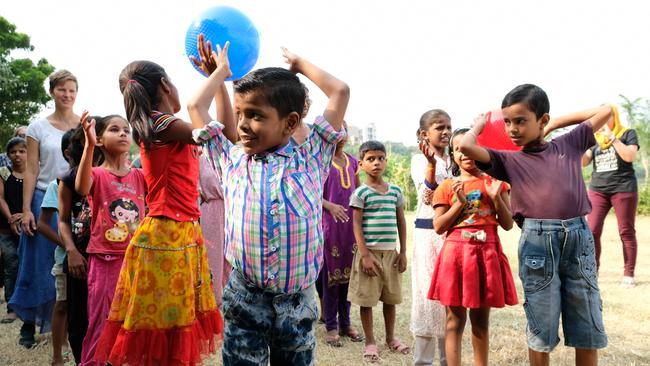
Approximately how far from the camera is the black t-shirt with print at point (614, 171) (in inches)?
256

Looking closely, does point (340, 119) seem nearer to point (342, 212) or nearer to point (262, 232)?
point (262, 232)

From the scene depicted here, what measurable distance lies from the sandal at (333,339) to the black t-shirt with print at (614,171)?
14.0 ft

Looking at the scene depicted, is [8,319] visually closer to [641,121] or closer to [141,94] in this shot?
[141,94]

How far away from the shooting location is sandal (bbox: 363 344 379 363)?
3891 mm

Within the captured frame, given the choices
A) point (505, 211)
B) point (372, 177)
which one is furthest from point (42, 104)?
point (505, 211)

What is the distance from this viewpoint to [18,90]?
20.1m

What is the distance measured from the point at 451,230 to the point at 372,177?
1.24 m

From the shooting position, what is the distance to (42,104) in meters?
21.2

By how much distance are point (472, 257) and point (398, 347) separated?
4.70 feet

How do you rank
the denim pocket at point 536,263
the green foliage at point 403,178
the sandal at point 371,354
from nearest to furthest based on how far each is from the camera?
1. the denim pocket at point 536,263
2. the sandal at point 371,354
3. the green foliage at point 403,178

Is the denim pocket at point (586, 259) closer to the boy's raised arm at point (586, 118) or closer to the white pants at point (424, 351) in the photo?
the boy's raised arm at point (586, 118)

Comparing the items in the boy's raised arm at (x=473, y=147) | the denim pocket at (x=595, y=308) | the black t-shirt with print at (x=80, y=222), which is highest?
the boy's raised arm at (x=473, y=147)

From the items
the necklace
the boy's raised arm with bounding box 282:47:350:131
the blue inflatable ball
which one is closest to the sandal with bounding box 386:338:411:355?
the necklace

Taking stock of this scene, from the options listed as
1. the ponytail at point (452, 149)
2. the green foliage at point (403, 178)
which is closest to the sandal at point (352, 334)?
the ponytail at point (452, 149)
